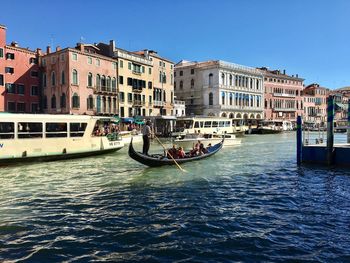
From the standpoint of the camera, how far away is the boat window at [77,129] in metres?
19.4

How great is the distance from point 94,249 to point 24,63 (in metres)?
34.7

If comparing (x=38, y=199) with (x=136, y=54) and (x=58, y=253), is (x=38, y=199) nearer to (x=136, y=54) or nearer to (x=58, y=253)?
(x=58, y=253)

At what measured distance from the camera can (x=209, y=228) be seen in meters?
7.24

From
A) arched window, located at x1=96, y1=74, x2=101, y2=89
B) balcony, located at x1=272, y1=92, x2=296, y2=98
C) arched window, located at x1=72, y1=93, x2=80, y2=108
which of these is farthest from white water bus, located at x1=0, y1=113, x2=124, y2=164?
balcony, located at x1=272, y1=92, x2=296, y2=98

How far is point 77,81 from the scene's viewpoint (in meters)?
37.2

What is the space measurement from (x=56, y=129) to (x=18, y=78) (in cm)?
2031

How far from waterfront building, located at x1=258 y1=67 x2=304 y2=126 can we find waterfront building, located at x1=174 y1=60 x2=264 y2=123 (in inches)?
254

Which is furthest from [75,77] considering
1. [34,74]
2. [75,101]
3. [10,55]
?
[10,55]

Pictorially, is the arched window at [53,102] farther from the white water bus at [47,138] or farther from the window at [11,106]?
the white water bus at [47,138]

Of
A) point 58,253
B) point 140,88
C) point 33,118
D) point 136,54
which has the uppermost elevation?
point 136,54

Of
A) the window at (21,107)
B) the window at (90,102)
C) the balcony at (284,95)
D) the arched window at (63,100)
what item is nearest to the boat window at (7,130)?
the arched window at (63,100)

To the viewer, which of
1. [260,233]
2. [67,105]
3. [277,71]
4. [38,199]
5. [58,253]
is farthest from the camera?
[277,71]

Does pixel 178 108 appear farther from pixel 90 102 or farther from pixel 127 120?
pixel 90 102

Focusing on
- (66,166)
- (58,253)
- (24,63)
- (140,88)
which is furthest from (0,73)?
(58,253)
